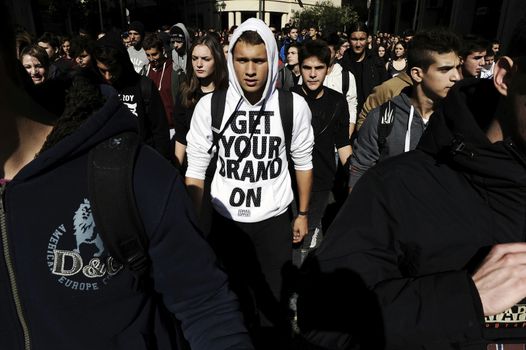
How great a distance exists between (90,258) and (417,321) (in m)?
0.83

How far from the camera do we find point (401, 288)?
1.11 m

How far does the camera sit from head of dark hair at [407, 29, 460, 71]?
3.12 meters

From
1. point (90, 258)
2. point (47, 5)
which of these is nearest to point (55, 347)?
point (90, 258)

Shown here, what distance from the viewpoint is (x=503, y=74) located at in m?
1.15

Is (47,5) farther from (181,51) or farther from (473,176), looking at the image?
(473,176)

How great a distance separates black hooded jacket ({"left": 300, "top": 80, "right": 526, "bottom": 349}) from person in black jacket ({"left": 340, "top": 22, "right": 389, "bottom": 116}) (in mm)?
5729

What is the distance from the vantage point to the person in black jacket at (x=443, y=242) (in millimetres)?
1028

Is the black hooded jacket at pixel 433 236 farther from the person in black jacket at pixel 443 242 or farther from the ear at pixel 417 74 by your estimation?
the ear at pixel 417 74

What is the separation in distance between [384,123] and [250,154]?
3.28ft

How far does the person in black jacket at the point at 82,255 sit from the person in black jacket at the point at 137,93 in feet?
9.24

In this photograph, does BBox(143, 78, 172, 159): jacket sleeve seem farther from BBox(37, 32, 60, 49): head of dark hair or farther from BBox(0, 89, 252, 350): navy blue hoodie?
BBox(37, 32, 60, 49): head of dark hair

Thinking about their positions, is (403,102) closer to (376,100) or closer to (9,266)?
(376,100)

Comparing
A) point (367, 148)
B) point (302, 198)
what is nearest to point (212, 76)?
point (302, 198)

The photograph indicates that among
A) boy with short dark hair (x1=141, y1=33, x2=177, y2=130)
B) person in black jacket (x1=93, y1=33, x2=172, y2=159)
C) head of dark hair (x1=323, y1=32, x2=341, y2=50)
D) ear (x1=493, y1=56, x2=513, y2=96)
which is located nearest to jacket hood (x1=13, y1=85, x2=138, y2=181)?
ear (x1=493, y1=56, x2=513, y2=96)
